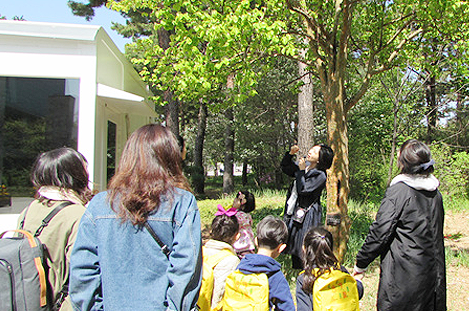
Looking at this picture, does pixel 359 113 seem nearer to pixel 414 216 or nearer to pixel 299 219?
pixel 299 219

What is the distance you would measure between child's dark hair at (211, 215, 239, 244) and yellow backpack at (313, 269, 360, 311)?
0.82 metres

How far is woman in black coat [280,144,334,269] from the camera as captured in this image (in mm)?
3676

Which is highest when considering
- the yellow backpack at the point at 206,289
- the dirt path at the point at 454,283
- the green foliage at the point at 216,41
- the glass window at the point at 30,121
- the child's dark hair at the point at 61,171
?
the green foliage at the point at 216,41

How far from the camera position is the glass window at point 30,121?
15.7 feet

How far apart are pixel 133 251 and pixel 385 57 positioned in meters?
6.15

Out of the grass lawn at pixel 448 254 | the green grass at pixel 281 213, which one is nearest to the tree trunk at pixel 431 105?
the grass lawn at pixel 448 254

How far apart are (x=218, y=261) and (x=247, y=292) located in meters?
0.40

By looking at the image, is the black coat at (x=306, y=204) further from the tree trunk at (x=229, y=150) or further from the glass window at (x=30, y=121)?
the tree trunk at (x=229, y=150)

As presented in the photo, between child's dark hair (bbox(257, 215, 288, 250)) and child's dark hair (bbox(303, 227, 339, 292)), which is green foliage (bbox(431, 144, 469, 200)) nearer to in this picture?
child's dark hair (bbox(303, 227, 339, 292))

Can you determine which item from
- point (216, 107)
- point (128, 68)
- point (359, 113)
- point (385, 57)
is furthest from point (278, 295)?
point (359, 113)

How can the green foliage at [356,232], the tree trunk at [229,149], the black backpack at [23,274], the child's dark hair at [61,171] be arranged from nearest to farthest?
the black backpack at [23,274] < the child's dark hair at [61,171] < the green foliage at [356,232] < the tree trunk at [229,149]

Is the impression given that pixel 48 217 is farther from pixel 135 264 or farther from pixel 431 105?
pixel 431 105

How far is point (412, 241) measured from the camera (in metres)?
2.58

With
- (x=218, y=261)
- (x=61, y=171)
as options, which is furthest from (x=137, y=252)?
(x=218, y=261)
